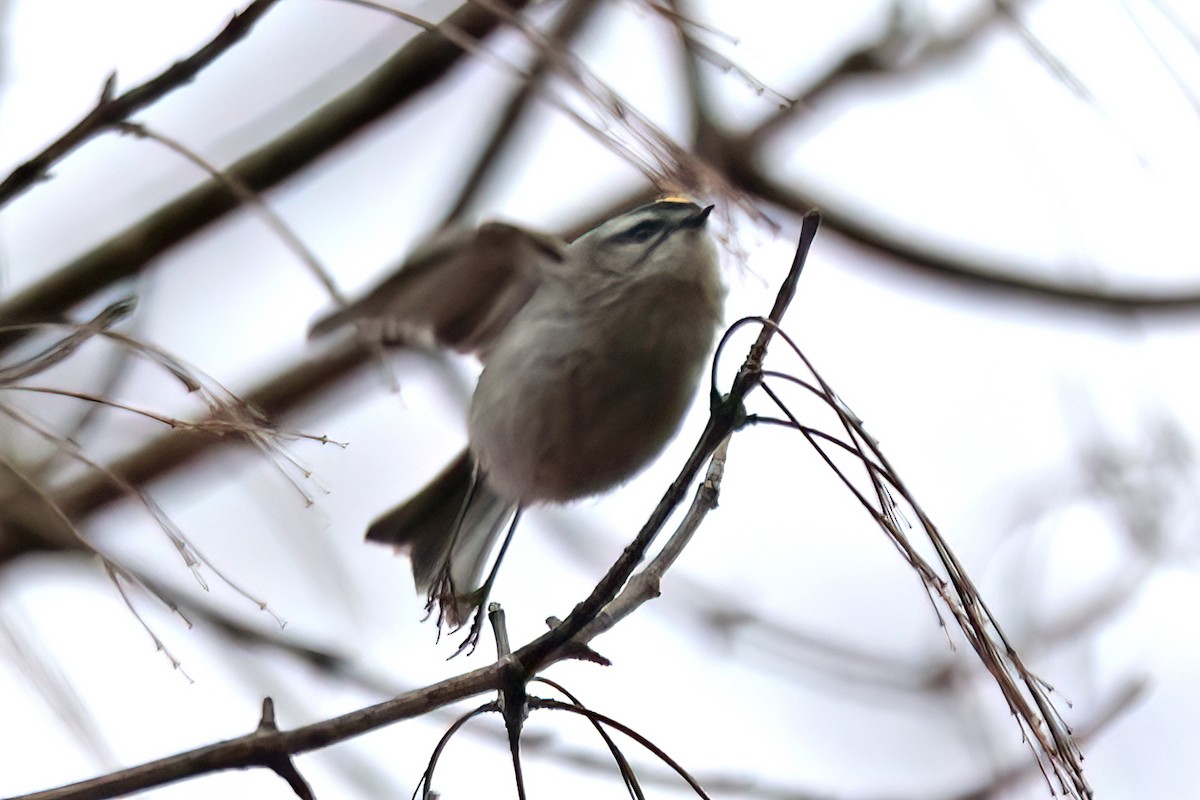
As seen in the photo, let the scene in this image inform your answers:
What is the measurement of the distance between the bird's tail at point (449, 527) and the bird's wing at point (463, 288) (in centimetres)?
37

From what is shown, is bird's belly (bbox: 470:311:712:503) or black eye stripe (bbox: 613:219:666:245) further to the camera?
black eye stripe (bbox: 613:219:666:245)

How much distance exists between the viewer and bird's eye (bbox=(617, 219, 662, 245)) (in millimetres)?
2771

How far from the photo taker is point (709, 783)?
7.32 feet

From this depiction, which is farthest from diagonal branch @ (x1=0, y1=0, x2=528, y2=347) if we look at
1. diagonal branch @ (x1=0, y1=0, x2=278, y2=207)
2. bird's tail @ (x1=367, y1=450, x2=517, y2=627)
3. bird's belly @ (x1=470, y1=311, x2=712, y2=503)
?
diagonal branch @ (x1=0, y1=0, x2=278, y2=207)

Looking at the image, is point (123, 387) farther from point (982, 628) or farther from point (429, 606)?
point (982, 628)

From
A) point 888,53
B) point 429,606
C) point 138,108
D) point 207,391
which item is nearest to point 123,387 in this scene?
point 429,606

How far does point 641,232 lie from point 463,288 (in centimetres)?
48

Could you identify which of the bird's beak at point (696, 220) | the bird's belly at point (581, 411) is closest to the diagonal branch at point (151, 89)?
the bird's belly at point (581, 411)

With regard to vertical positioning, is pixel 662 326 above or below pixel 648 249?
A: below

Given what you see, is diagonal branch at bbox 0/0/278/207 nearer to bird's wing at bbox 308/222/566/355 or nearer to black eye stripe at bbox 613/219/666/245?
bird's wing at bbox 308/222/566/355

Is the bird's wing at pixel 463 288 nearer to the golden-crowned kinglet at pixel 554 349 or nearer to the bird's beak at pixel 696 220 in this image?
the golden-crowned kinglet at pixel 554 349

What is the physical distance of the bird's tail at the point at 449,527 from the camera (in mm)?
2941

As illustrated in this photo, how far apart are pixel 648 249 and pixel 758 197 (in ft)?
0.98

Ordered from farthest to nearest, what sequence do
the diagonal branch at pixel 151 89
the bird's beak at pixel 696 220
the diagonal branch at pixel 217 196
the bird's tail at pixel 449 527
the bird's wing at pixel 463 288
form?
the bird's tail at pixel 449 527 < the bird's beak at pixel 696 220 < the bird's wing at pixel 463 288 < the diagonal branch at pixel 217 196 < the diagonal branch at pixel 151 89
